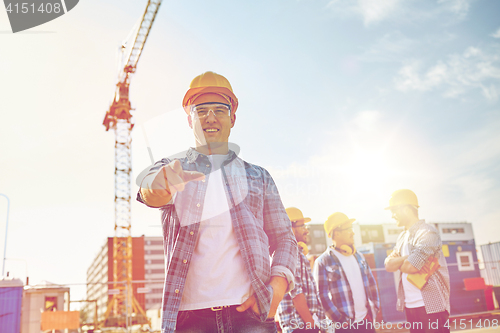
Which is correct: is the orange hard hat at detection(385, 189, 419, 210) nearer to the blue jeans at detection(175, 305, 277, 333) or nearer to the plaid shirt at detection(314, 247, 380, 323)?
the plaid shirt at detection(314, 247, 380, 323)

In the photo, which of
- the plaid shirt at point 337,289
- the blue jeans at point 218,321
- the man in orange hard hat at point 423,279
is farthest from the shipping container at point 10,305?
the blue jeans at point 218,321

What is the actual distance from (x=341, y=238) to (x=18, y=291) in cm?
557

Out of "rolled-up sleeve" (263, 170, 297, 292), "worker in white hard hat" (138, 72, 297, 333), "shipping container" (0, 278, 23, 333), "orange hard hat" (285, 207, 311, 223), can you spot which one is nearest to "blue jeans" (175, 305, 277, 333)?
"worker in white hard hat" (138, 72, 297, 333)

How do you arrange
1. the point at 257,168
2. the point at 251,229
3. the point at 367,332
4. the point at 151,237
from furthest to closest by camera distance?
the point at 151,237 → the point at 367,332 → the point at 257,168 → the point at 251,229

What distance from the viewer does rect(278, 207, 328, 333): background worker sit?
15.6 ft

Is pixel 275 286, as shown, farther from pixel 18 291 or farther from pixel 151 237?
pixel 151 237

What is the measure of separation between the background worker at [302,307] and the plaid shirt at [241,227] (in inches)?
109

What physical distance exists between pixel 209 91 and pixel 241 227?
71cm

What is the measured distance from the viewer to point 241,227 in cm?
184

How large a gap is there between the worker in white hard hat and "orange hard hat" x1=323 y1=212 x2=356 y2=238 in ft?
12.8

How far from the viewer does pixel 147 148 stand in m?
2.01

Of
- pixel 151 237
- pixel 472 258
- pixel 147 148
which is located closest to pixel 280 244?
pixel 147 148

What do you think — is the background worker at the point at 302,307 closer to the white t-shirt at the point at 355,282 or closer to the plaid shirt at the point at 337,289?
the plaid shirt at the point at 337,289

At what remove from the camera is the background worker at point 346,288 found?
15.9ft
